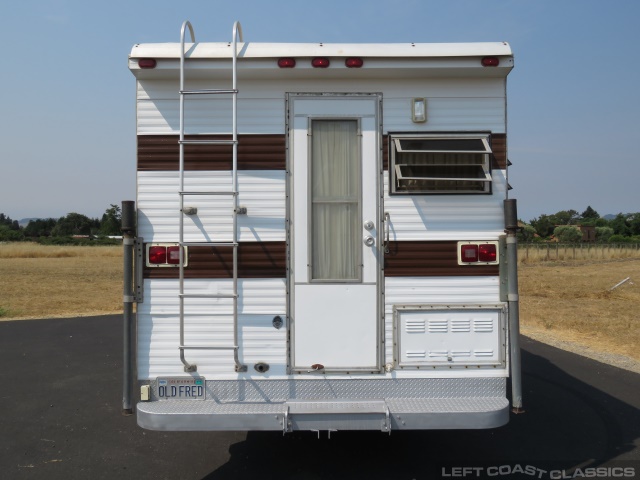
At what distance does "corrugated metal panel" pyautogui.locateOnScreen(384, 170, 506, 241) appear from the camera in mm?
4023

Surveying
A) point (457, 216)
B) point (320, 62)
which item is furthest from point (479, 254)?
point (320, 62)

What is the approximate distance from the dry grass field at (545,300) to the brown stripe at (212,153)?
23.7ft

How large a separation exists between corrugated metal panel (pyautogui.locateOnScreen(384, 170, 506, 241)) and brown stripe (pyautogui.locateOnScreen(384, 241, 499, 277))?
8 cm

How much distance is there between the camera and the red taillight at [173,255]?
3938 millimetres

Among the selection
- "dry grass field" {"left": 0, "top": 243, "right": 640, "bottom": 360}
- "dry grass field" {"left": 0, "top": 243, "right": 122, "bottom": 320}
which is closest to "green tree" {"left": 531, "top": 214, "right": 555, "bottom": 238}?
"dry grass field" {"left": 0, "top": 243, "right": 640, "bottom": 360}

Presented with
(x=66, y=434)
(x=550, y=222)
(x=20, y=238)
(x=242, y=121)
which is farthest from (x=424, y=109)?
(x=20, y=238)

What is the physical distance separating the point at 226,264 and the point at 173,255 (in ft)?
1.21

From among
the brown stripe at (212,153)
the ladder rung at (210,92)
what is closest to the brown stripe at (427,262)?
the brown stripe at (212,153)

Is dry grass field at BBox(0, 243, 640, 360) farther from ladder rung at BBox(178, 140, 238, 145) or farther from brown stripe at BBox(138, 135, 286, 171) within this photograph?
ladder rung at BBox(178, 140, 238, 145)

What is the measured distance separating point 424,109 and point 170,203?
1884 millimetres

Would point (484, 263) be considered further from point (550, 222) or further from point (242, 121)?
point (550, 222)

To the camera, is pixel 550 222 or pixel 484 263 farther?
pixel 550 222

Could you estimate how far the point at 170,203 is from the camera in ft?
13.0

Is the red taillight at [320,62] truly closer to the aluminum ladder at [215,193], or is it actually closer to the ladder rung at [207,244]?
the aluminum ladder at [215,193]
